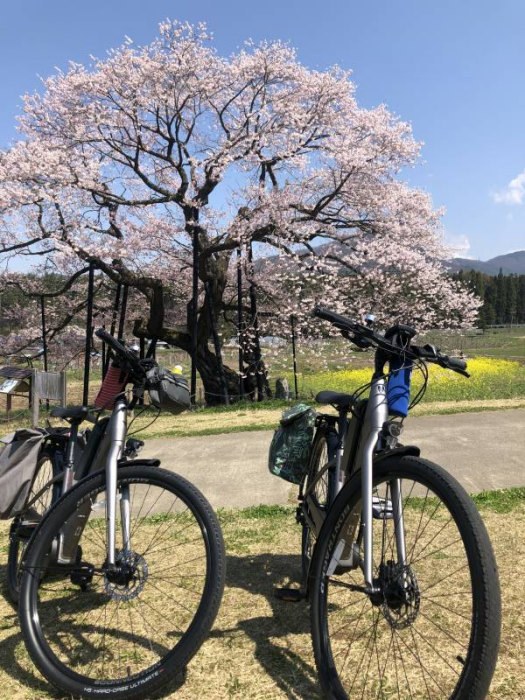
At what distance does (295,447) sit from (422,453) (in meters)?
2.83

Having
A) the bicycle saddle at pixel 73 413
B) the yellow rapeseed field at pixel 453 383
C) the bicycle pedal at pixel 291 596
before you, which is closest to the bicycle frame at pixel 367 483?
the bicycle pedal at pixel 291 596

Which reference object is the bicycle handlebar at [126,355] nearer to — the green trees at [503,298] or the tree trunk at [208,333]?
the tree trunk at [208,333]

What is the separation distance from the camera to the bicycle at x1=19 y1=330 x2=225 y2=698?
187cm

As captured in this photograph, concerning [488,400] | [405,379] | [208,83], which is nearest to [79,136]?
[208,83]

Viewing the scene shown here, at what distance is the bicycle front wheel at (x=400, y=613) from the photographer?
1.47 metres

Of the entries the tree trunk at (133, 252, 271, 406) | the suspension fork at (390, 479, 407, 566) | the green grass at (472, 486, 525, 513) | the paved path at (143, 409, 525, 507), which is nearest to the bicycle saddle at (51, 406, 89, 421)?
A: the suspension fork at (390, 479, 407, 566)

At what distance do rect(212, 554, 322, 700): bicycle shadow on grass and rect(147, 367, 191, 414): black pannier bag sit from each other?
107 cm

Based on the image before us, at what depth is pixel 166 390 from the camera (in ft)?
7.52

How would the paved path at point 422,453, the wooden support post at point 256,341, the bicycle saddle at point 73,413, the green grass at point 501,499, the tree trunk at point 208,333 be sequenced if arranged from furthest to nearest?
1. the tree trunk at point 208,333
2. the wooden support post at point 256,341
3. the paved path at point 422,453
4. the green grass at point 501,499
5. the bicycle saddle at point 73,413

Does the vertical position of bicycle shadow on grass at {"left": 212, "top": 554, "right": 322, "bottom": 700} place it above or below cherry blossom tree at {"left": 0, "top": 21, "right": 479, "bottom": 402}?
below

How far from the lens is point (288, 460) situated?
2.80m

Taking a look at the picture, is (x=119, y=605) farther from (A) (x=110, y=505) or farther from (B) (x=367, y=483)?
(B) (x=367, y=483)

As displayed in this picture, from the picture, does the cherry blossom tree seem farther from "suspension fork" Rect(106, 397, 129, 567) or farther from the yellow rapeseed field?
"suspension fork" Rect(106, 397, 129, 567)

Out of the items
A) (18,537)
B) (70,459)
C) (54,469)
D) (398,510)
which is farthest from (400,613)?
(18,537)
